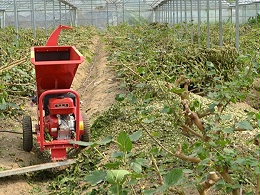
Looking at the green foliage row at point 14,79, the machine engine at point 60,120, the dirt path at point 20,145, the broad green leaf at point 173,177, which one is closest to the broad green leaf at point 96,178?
the broad green leaf at point 173,177

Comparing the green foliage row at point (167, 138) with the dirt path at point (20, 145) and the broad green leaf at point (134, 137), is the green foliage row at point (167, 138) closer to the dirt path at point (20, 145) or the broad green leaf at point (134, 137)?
the broad green leaf at point (134, 137)

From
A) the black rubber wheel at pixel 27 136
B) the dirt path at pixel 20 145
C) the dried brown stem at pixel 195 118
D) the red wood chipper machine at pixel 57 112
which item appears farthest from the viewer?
the black rubber wheel at pixel 27 136

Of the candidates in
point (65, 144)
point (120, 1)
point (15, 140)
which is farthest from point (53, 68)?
point (120, 1)

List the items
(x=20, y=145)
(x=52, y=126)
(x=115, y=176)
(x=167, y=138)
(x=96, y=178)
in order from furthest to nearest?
1. (x=20, y=145)
2. (x=52, y=126)
3. (x=167, y=138)
4. (x=96, y=178)
5. (x=115, y=176)

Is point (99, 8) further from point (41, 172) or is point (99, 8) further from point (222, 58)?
point (41, 172)

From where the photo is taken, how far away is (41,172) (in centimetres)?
518

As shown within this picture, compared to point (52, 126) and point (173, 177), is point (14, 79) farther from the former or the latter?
point (173, 177)

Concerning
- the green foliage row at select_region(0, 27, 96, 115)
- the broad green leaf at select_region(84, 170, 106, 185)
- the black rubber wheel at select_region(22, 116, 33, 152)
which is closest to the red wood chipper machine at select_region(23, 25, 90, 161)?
the black rubber wheel at select_region(22, 116, 33, 152)

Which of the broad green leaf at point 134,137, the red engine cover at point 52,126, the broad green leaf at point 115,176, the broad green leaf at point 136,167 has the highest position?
the broad green leaf at point 134,137

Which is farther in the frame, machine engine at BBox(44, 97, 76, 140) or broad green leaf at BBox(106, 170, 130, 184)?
machine engine at BBox(44, 97, 76, 140)

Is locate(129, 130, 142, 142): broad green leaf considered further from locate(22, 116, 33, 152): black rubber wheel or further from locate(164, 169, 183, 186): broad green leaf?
locate(22, 116, 33, 152): black rubber wheel

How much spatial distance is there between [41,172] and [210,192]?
7.42 ft

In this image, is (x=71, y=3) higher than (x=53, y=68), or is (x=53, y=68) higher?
(x=71, y=3)

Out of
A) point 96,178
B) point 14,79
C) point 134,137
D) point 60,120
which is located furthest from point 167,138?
point 14,79
